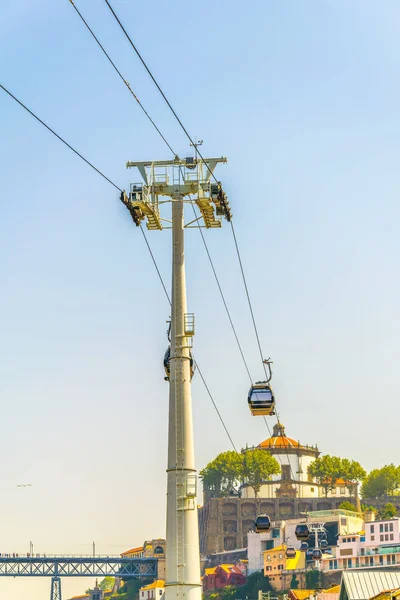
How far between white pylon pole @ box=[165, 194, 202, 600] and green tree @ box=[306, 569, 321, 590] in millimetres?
145658

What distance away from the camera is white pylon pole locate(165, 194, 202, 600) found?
34.4 meters

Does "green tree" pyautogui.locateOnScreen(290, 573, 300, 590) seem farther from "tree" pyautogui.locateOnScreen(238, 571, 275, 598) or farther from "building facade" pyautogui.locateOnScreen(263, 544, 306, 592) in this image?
"tree" pyautogui.locateOnScreen(238, 571, 275, 598)

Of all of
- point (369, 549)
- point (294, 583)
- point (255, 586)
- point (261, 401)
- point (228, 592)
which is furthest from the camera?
point (228, 592)

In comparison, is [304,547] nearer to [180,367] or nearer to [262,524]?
[262,524]

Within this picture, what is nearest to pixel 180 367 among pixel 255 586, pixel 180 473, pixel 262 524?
pixel 180 473

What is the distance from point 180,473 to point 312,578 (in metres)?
149

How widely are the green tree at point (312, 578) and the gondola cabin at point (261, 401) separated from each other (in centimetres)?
13562

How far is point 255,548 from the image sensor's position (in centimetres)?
19412

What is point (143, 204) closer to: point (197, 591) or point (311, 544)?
point (197, 591)

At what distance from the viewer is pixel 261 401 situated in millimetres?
45656

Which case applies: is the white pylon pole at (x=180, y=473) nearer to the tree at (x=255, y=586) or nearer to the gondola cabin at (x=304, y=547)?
the gondola cabin at (x=304, y=547)

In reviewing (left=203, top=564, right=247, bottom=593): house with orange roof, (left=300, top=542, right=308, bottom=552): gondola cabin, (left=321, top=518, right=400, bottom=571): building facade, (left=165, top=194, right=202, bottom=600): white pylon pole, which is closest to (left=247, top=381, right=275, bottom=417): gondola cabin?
(left=165, top=194, right=202, bottom=600): white pylon pole

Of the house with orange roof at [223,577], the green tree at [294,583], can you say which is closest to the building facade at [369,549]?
the green tree at [294,583]

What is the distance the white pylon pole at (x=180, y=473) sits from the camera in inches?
1356
